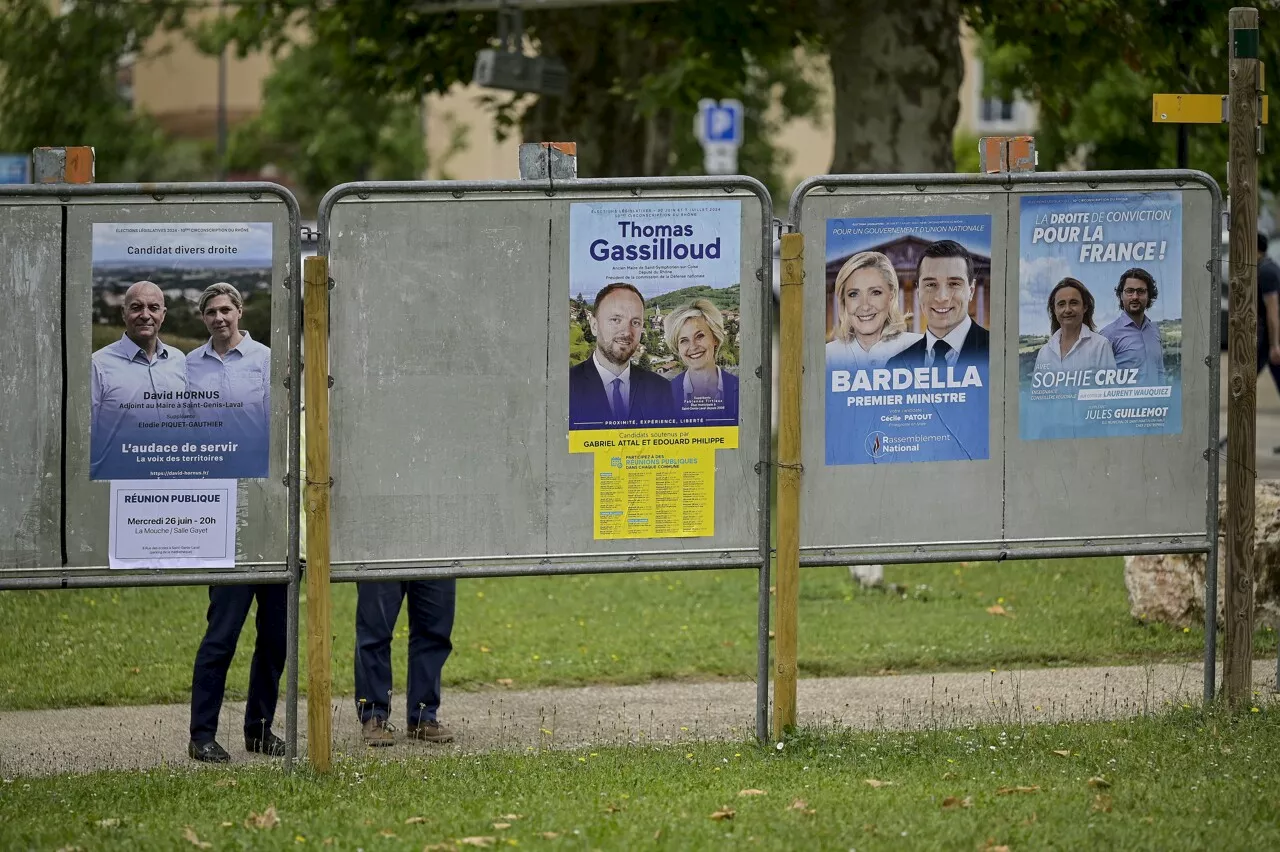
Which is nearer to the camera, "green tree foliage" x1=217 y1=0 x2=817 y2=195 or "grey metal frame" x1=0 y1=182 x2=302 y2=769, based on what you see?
"grey metal frame" x1=0 y1=182 x2=302 y2=769

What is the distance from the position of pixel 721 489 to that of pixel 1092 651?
10.5ft

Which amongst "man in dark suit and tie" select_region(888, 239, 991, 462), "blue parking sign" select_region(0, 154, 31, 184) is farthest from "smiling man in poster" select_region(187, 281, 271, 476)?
"blue parking sign" select_region(0, 154, 31, 184)

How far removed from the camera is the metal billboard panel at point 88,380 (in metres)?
5.93

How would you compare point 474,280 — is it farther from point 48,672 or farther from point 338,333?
point 48,672

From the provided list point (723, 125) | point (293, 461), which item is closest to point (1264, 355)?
point (723, 125)

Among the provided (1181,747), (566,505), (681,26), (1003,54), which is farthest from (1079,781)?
(1003,54)

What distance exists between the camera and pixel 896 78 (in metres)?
12.7

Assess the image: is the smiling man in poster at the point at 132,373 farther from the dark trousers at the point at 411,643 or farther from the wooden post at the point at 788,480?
the wooden post at the point at 788,480

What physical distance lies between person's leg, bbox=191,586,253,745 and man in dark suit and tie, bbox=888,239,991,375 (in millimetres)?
2810

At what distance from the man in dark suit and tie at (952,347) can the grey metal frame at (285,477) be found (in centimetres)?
224

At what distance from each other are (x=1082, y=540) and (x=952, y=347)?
3.17 feet

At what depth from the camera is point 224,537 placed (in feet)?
20.0

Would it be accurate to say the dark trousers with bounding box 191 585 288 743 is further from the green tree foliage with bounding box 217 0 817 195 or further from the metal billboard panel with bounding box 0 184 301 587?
the green tree foliage with bounding box 217 0 817 195

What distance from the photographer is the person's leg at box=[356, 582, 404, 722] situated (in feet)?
23.1
